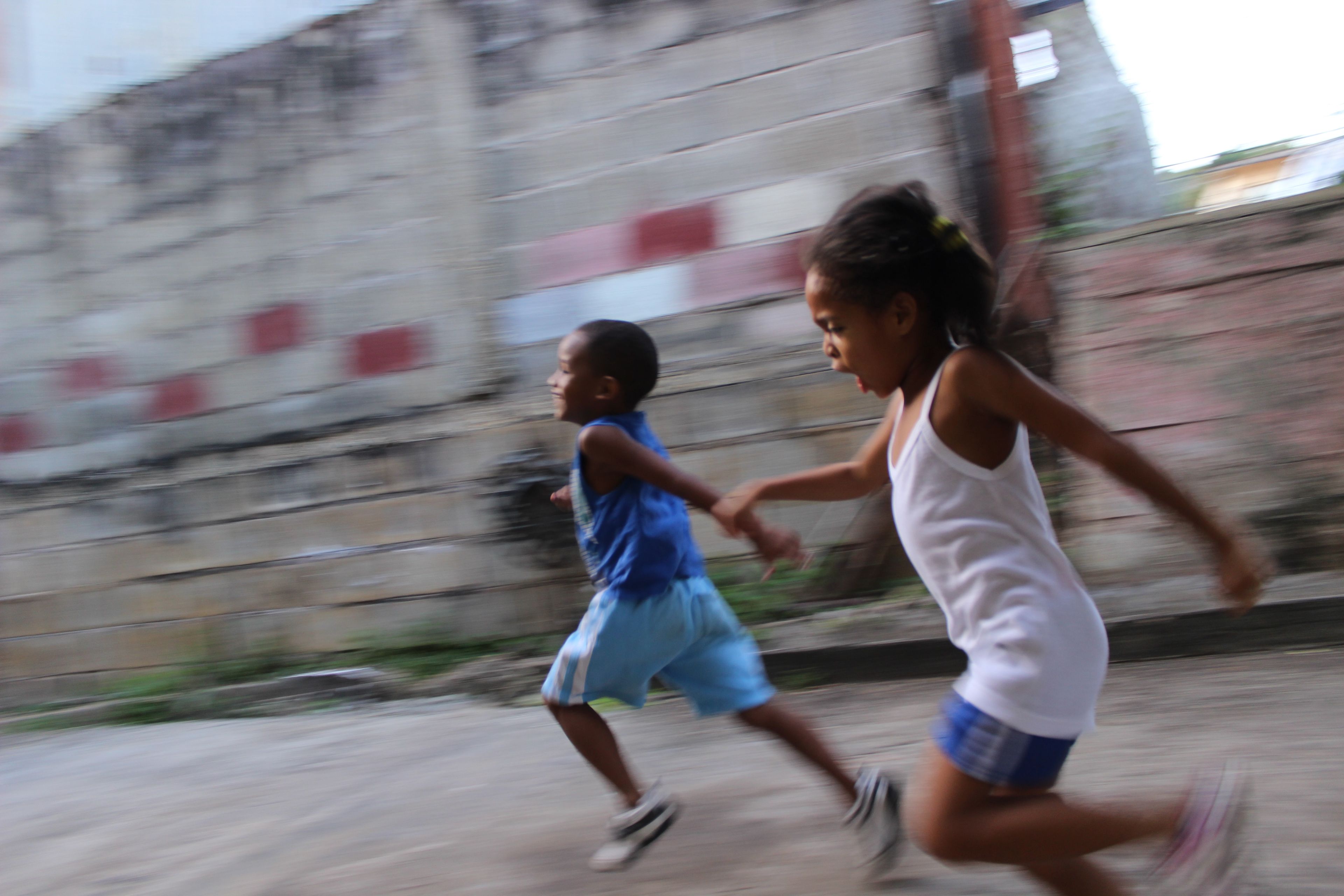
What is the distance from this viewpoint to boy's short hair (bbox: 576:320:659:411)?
7.36 feet

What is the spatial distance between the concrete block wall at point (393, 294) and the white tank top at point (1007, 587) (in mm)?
2422

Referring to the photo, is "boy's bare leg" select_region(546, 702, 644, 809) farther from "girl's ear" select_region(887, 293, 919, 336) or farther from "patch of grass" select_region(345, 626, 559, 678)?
"patch of grass" select_region(345, 626, 559, 678)

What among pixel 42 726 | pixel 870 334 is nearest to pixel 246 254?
pixel 42 726

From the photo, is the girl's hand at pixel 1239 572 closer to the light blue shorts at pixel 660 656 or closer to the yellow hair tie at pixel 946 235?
the yellow hair tie at pixel 946 235

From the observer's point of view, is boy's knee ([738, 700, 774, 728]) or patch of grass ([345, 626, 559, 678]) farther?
patch of grass ([345, 626, 559, 678])

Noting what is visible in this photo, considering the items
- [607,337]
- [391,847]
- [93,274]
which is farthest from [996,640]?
[93,274]

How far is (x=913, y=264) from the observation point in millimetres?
1597

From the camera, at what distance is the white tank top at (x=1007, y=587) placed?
4.77 feet

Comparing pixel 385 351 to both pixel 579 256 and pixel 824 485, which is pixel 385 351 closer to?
pixel 579 256

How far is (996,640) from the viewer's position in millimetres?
1485

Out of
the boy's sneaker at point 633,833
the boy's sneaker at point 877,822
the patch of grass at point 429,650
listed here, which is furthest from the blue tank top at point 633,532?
the patch of grass at point 429,650

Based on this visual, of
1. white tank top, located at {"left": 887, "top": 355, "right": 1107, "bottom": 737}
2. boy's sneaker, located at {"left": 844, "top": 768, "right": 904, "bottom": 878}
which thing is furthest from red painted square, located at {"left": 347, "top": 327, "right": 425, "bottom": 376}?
white tank top, located at {"left": 887, "top": 355, "right": 1107, "bottom": 737}

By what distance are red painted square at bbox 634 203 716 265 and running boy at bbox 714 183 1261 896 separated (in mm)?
2640

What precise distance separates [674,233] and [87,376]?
130 inches
